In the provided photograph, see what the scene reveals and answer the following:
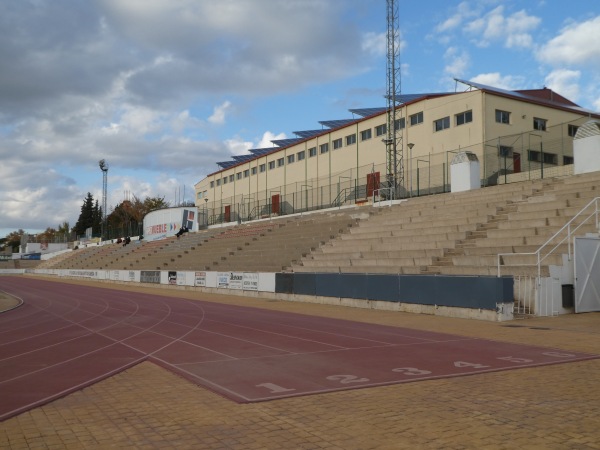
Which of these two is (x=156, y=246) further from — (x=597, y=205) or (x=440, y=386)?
(x=440, y=386)

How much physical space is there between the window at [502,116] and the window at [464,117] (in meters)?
2.11

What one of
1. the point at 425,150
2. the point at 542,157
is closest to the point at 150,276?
the point at 425,150

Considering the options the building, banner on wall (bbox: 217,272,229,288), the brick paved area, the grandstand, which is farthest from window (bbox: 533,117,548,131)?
the brick paved area

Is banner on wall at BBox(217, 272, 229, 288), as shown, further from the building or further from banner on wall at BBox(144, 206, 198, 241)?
banner on wall at BBox(144, 206, 198, 241)

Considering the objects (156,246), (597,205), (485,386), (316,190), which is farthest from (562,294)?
(156,246)

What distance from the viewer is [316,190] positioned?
45.4 meters

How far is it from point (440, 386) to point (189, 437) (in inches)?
144

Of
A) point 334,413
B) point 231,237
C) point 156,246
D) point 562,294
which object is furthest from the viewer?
point 156,246

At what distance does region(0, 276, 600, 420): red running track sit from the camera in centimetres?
766

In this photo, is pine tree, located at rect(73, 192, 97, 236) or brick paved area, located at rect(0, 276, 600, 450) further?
pine tree, located at rect(73, 192, 97, 236)

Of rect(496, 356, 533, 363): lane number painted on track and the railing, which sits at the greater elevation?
the railing

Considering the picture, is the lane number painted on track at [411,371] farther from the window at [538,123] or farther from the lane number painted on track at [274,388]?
the window at [538,123]

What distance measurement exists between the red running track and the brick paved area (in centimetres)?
47

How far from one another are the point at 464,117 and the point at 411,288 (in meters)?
27.6
